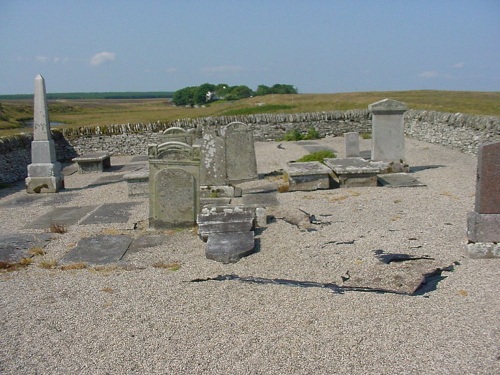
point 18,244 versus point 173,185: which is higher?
point 173,185

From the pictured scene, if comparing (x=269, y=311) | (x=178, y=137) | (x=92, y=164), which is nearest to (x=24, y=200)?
(x=178, y=137)

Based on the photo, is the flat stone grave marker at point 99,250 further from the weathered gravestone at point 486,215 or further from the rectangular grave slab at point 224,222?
the weathered gravestone at point 486,215

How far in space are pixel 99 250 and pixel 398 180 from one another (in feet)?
23.0

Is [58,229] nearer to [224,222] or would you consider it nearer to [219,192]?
[224,222]

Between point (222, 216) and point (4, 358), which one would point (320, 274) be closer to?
point (222, 216)

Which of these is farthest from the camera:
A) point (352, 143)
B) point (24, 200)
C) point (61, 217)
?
point (352, 143)

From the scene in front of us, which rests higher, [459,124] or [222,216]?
[459,124]

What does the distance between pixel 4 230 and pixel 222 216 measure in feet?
13.5

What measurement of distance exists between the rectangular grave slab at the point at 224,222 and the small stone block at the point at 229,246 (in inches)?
5.8

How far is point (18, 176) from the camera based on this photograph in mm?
15367

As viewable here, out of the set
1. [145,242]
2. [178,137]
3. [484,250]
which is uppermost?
[178,137]

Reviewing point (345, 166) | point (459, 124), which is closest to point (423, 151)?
point (459, 124)

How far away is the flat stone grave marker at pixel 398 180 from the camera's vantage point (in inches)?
429

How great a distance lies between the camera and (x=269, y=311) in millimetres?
4758
